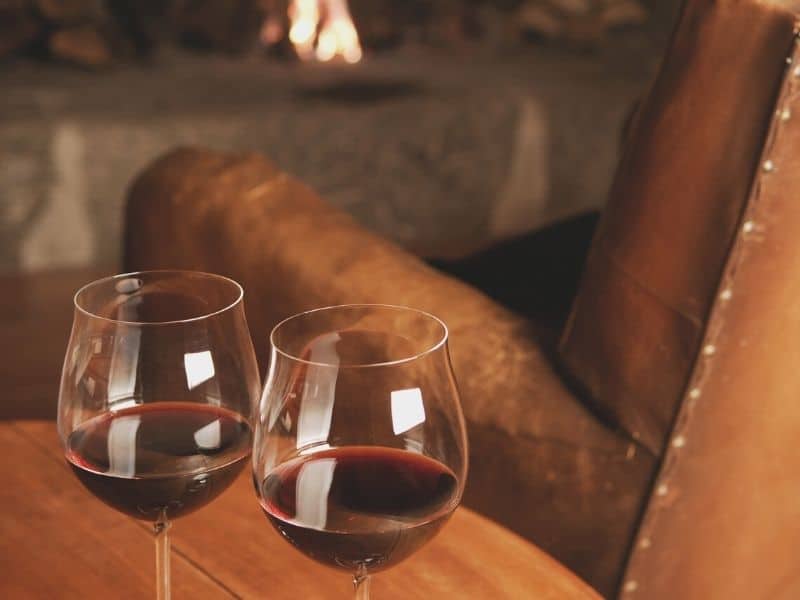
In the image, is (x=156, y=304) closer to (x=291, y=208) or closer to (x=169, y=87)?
(x=291, y=208)

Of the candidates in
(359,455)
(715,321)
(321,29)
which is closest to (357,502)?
(359,455)

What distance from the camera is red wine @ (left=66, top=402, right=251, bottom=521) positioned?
67cm

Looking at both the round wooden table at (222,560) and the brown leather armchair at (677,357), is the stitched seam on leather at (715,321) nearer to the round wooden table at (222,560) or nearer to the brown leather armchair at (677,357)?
the brown leather armchair at (677,357)

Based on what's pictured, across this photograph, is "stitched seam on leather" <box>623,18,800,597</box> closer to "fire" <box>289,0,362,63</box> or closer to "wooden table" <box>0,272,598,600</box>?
"wooden table" <box>0,272,598,600</box>

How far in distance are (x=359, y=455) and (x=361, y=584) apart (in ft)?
0.25

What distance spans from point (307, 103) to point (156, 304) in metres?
2.47

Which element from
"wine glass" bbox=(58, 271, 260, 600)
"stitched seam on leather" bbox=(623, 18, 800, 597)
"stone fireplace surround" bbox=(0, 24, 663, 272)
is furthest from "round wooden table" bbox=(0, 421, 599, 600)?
"stone fireplace surround" bbox=(0, 24, 663, 272)

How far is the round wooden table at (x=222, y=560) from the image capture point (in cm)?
79

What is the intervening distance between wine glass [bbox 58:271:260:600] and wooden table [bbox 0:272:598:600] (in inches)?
4.2

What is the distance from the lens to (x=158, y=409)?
0.70 metres

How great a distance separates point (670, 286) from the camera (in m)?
1.01

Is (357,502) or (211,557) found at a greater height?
(357,502)

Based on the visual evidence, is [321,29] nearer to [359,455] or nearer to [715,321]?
[715,321]

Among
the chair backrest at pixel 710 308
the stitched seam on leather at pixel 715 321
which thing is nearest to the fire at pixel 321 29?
the chair backrest at pixel 710 308
